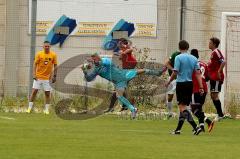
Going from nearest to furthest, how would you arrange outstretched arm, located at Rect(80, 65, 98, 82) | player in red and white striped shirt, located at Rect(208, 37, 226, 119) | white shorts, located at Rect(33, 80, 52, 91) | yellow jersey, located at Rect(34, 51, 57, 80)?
player in red and white striped shirt, located at Rect(208, 37, 226, 119), white shorts, located at Rect(33, 80, 52, 91), yellow jersey, located at Rect(34, 51, 57, 80), outstretched arm, located at Rect(80, 65, 98, 82)

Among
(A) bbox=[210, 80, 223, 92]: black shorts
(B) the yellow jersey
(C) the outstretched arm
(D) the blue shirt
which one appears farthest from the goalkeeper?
(D) the blue shirt

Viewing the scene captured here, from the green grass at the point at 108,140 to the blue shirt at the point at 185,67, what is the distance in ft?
4.01

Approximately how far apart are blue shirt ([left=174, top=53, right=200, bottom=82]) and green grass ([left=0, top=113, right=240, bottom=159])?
1223mm

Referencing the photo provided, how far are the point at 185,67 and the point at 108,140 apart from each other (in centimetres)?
332

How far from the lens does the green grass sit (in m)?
15.0

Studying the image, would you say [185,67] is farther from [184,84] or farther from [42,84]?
[42,84]

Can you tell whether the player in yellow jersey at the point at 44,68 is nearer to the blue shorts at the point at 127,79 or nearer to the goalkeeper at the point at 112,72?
the goalkeeper at the point at 112,72

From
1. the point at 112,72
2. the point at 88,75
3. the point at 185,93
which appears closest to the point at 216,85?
the point at 112,72

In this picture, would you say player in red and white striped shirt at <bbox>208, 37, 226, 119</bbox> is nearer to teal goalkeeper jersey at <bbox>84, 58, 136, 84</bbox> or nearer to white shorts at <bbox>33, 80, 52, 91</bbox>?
teal goalkeeper jersey at <bbox>84, 58, 136, 84</bbox>

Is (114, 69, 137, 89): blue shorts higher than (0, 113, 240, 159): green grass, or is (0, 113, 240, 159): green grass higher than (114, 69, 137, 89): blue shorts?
(114, 69, 137, 89): blue shorts

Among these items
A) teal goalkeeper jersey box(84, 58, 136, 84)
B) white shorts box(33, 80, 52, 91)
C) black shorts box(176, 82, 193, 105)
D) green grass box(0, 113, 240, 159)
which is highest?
teal goalkeeper jersey box(84, 58, 136, 84)

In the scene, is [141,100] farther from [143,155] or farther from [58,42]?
[143,155]

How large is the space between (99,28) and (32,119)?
1162 cm

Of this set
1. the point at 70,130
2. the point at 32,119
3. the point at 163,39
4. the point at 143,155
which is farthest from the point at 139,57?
the point at 143,155
